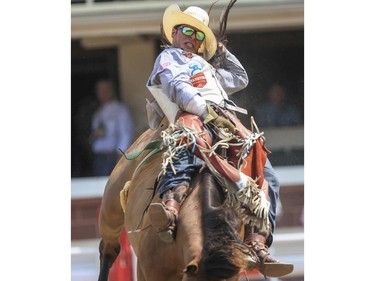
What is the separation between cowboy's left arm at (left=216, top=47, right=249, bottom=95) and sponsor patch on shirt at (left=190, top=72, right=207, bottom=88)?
25 centimetres

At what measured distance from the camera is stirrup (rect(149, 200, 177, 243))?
5.73m

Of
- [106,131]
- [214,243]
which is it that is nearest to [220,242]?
[214,243]

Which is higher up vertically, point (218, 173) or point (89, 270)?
point (218, 173)

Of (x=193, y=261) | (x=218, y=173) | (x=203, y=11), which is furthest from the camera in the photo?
(x=203, y=11)

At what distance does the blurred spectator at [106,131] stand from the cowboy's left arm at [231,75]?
132 centimetres

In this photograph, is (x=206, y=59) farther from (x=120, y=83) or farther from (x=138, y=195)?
(x=120, y=83)

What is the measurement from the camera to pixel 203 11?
6559 mm

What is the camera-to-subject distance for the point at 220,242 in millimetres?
5547

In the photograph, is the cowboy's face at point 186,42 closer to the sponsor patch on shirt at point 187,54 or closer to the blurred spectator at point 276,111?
the sponsor patch on shirt at point 187,54

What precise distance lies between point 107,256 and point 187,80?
1.78 metres

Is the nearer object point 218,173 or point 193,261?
point 193,261

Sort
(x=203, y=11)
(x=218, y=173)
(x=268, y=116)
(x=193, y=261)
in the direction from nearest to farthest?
(x=193, y=261) → (x=218, y=173) → (x=203, y=11) → (x=268, y=116)

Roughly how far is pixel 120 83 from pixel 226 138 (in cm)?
223
